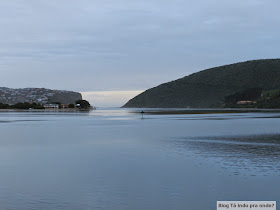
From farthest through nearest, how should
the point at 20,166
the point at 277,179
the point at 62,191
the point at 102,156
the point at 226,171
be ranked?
the point at 102,156 → the point at 20,166 → the point at 226,171 → the point at 277,179 → the point at 62,191

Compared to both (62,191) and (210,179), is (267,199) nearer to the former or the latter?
(210,179)

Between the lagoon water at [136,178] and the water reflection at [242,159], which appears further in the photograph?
the water reflection at [242,159]

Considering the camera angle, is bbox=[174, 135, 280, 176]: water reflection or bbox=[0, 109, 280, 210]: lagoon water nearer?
bbox=[0, 109, 280, 210]: lagoon water

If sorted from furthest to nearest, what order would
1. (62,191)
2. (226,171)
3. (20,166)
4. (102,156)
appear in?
(102,156) < (20,166) < (226,171) < (62,191)

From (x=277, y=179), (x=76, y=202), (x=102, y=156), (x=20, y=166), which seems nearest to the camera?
(x=76, y=202)

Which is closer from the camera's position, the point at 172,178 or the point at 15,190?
the point at 15,190

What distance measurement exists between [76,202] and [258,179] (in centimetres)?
1052

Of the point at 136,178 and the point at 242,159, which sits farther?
the point at 242,159

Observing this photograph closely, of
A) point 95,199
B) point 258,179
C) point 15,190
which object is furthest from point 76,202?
point 258,179

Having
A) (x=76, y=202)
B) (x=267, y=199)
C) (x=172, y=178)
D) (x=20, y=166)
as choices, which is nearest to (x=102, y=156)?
(x=20, y=166)

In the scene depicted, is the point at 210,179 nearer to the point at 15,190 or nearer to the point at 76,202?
the point at 76,202

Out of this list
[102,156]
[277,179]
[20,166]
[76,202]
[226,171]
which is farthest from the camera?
[102,156]

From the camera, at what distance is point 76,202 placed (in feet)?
57.5

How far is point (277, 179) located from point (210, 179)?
3.71m
